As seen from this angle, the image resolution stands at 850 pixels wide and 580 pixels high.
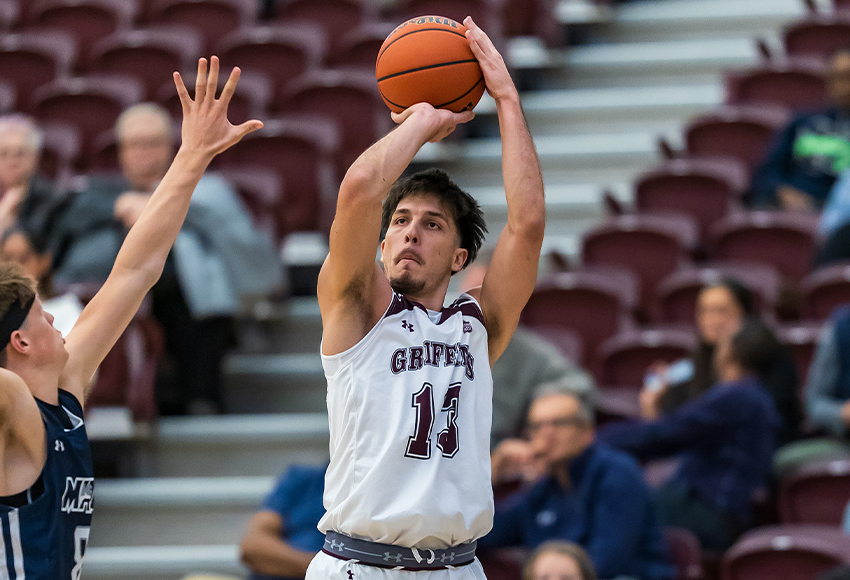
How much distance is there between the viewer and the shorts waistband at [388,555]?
305 cm

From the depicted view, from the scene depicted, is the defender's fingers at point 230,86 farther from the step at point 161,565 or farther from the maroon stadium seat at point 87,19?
the maroon stadium seat at point 87,19

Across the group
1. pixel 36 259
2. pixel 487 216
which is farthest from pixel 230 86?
pixel 487 216

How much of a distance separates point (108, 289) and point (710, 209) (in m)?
5.35

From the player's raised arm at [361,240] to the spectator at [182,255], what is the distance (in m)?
3.37

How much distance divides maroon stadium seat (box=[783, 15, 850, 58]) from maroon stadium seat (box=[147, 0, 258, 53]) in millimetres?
4179

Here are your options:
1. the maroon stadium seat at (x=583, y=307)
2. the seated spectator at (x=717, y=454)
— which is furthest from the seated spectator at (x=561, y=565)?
the maroon stadium seat at (x=583, y=307)

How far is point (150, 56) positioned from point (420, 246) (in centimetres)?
656

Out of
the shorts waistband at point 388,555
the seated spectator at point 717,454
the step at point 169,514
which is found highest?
the shorts waistband at point 388,555

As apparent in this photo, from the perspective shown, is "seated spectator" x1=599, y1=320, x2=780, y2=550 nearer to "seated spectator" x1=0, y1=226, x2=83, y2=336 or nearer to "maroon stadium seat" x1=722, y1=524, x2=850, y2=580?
"maroon stadium seat" x1=722, y1=524, x2=850, y2=580

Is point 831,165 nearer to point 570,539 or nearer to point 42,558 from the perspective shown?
point 570,539

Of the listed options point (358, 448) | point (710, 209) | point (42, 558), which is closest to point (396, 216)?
point (358, 448)

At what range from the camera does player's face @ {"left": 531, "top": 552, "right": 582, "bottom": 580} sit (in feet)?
15.4

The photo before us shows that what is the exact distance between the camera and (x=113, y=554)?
244 inches

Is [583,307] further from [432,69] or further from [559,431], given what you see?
[432,69]
